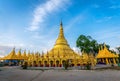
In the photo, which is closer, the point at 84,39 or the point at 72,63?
the point at 72,63

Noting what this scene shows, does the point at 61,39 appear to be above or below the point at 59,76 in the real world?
above

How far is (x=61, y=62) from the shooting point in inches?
1581

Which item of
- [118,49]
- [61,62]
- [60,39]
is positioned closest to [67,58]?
[61,62]

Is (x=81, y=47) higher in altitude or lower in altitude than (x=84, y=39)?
lower

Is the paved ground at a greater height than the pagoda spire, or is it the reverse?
the pagoda spire

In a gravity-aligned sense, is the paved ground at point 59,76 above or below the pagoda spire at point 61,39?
below

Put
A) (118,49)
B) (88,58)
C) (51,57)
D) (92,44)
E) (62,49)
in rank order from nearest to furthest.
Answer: (88,58) < (51,57) < (62,49) < (92,44) < (118,49)

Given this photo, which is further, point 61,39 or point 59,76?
point 61,39

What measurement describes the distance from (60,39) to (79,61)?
1581 centimetres

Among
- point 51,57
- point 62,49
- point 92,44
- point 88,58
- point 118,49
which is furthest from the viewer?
point 118,49

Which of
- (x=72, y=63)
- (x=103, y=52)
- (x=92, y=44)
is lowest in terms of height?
(x=72, y=63)

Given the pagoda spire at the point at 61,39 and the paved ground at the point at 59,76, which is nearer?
the paved ground at the point at 59,76

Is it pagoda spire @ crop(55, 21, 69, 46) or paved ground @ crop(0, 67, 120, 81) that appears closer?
paved ground @ crop(0, 67, 120, 81)

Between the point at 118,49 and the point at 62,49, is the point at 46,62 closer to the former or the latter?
the point at 62,49
